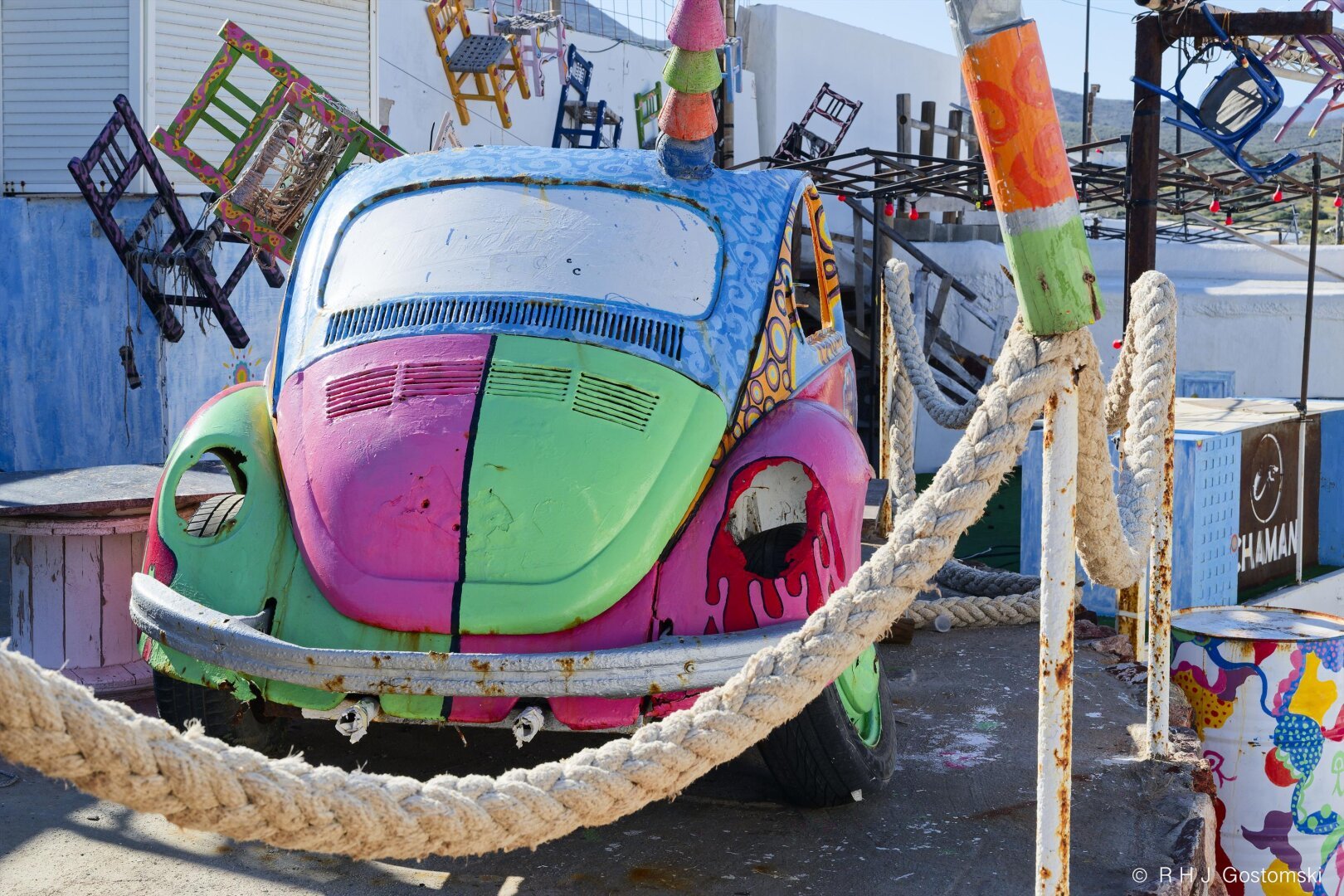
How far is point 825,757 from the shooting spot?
361cm

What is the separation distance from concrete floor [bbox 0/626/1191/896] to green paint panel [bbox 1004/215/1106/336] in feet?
5.66

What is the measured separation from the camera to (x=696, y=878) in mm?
3361

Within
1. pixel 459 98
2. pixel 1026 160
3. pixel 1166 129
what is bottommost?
pixel 1026 160

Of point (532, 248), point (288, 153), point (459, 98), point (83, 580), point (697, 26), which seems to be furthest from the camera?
point (459, 98)

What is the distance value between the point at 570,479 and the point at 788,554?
62cm

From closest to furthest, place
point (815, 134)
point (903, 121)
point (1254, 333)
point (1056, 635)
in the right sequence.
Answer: point (1056, 635), point (1254, 333), point (903, 121), point (815, 134)

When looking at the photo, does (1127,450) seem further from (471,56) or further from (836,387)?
(471,56)

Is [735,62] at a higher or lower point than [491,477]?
higher

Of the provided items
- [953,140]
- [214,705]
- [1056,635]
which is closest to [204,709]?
[214,705]

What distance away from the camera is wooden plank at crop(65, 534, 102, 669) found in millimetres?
4852

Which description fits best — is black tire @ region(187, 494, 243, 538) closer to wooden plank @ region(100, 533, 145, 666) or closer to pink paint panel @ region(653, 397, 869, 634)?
wooden plank @ region(100, 533, 145, 666)

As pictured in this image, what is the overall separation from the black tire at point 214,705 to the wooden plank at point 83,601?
112 cm

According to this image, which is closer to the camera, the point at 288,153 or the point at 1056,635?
the point at 1056,635

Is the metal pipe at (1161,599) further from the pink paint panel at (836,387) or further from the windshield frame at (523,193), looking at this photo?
the windshield frame at (523,193)
